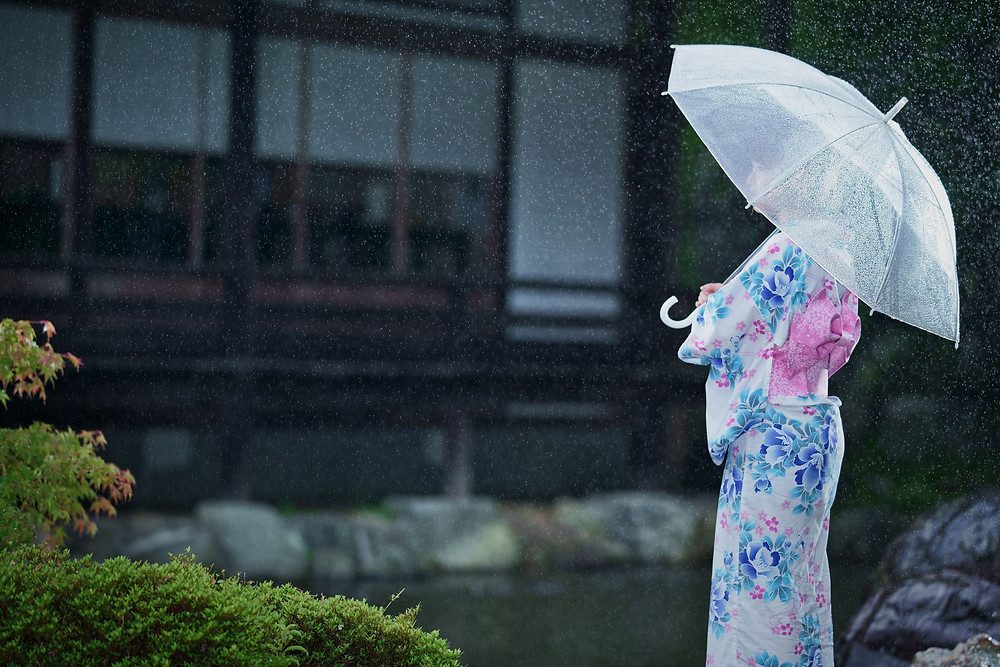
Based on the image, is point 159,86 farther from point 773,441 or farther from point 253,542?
point 773,441

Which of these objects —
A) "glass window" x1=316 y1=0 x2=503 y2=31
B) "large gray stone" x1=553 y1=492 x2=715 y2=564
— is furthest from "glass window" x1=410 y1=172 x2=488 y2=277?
"large gray stone" x1=553 y1=492 x2=715 y2=564

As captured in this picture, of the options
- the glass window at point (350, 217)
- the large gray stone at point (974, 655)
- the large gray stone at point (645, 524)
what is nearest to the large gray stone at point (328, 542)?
the large gray stone at point (645, 524)

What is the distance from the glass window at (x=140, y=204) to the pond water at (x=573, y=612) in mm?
2526

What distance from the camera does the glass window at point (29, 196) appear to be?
6.26 metres

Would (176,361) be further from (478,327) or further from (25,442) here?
(25,442)

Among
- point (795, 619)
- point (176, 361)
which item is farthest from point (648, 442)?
point (795, 619)

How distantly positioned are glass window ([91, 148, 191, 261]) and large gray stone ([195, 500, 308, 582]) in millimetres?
1719

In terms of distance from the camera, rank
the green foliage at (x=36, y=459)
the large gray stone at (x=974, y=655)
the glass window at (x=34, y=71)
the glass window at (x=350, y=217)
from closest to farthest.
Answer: the large gray stone at (x=974, y=655)
the green foliage at (x=36, y=459)
the glass window at (x=34, y=71)
the glass window at (x=350, y=217)

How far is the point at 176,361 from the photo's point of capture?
251 inches

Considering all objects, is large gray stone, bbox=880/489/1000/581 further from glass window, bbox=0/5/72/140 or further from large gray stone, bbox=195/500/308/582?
glass window, bbox=0/5/72/140

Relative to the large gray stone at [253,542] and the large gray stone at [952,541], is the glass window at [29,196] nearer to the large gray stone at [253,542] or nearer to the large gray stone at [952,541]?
the large gray stone at [253,542]

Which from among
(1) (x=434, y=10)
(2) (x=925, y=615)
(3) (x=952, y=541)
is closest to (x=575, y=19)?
(1) (x=434, y=10)

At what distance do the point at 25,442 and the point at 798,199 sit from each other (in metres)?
2.99

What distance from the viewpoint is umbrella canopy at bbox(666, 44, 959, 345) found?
2.76m
